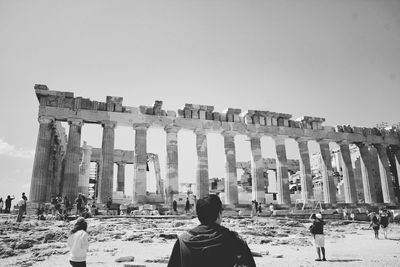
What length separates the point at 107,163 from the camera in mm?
25375

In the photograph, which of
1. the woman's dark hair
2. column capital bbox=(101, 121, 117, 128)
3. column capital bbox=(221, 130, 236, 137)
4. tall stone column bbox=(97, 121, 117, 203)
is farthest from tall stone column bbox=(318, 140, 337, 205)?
the woman's dark hair

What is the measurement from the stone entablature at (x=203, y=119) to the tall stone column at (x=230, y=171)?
900mm

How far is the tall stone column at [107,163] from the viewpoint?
24.7m

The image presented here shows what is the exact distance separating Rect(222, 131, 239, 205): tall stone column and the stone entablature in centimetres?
90

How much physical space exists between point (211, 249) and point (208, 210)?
0.34 meters

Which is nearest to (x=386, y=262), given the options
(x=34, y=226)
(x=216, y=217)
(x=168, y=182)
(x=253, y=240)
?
(x=253, y=240)

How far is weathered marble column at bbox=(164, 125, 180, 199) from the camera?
2617 cm

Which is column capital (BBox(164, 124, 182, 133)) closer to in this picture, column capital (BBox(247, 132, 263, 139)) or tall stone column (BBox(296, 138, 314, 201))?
column capital (BBox(247, 132, 263, 139))

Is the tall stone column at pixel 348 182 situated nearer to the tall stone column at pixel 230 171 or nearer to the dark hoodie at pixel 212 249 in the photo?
the tall stone column at pixel 230 171

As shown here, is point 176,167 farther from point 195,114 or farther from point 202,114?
point 202,114

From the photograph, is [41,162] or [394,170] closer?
[41,162]

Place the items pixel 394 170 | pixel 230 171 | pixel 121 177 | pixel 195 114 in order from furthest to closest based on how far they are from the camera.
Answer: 1. pixel 394 170
2. pixel 121 177
3. pixel 195 114
4. pixel 230 171

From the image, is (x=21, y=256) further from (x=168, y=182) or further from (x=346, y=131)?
(x=346, y=131)

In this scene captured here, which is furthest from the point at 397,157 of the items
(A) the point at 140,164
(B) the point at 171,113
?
(A) the point at 140,164
